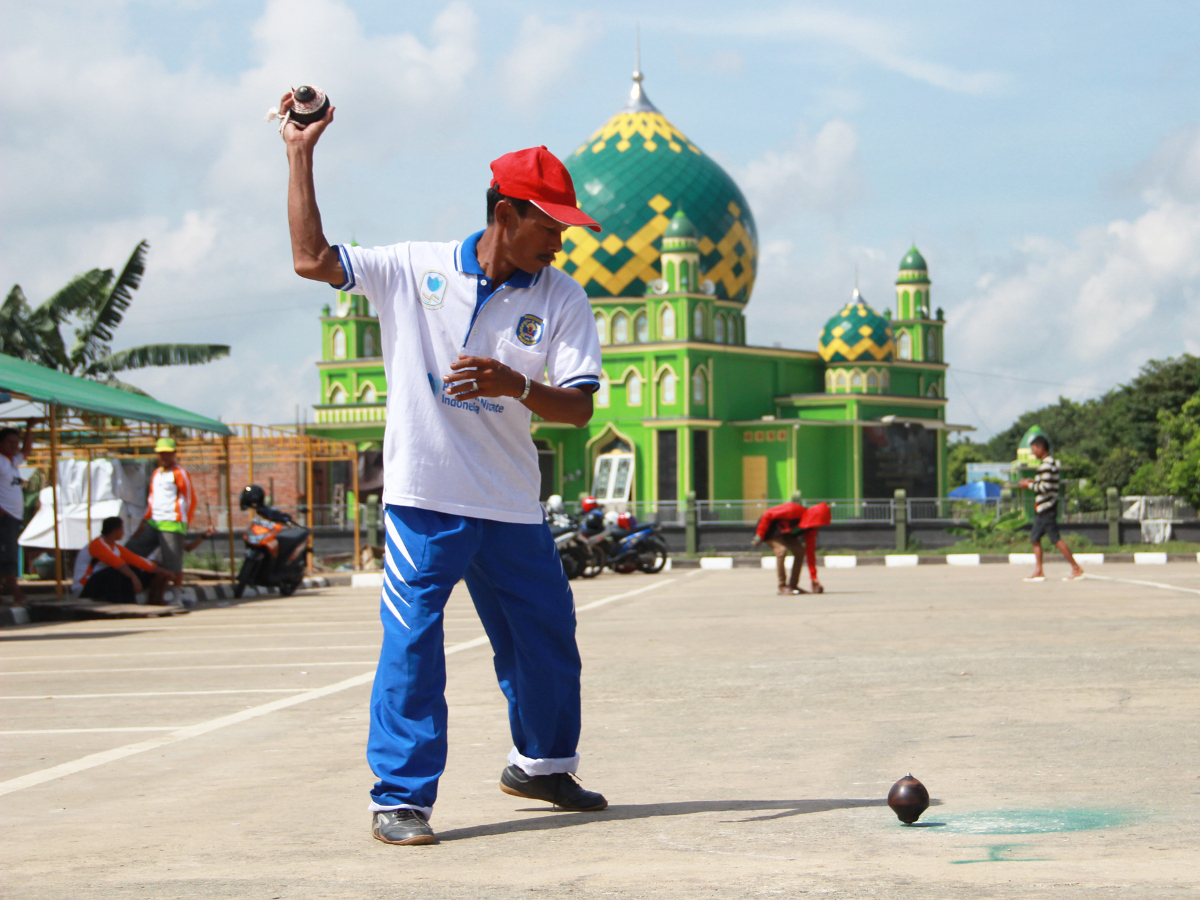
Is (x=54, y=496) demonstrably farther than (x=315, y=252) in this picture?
Yes

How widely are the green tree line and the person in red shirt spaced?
27.8m

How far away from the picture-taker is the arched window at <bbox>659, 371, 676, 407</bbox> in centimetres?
3800

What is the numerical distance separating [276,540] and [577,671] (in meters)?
12.7

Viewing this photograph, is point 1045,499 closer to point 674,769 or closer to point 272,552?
point 272,552

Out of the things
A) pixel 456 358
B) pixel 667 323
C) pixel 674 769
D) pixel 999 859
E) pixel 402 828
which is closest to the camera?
pixel 999 859

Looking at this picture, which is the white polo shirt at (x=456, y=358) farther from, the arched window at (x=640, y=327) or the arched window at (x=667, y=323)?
the arched window at (x=640, y=327)

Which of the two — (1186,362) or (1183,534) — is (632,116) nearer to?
(1183,534)

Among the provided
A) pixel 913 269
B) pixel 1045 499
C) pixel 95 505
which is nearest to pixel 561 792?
pixel 1045 499

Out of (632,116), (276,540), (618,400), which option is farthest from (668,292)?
(276,540)

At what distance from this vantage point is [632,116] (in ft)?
137

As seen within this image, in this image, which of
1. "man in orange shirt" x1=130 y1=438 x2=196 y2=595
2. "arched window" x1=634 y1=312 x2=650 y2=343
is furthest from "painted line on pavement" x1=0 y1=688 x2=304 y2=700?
"arched window" x1=634 y1=312 x2=650 y2=343

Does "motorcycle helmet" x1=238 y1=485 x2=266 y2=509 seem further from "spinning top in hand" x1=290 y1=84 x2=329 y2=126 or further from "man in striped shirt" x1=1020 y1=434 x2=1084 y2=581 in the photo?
"spinning top in hand" x1=290 y1=84 x2=329 y2=126

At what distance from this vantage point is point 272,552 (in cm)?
1611

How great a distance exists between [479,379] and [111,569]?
34.8 ft
